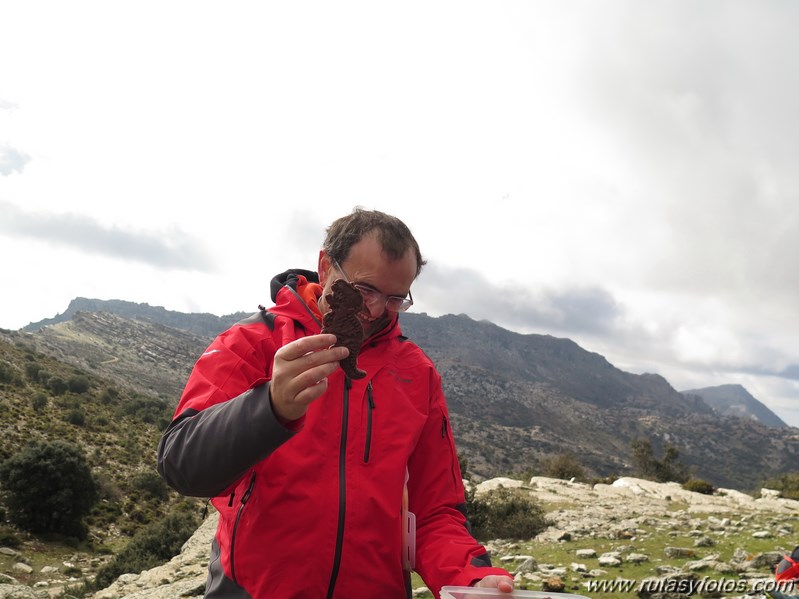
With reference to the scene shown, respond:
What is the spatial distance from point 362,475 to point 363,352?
65 cm

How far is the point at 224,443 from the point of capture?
5.58 feet

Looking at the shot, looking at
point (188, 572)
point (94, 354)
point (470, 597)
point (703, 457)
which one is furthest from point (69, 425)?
point (703, 457)

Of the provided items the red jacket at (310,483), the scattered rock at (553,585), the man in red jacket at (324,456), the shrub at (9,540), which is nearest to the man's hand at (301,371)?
the man in red jacket at (324,456)

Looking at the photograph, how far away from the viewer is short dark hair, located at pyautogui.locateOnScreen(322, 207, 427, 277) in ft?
7.85

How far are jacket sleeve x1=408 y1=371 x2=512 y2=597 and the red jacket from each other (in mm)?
10

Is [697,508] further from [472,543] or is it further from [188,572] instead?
[472,543]

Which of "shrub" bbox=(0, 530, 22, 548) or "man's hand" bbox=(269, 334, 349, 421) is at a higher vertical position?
"man's hand" bbox=(269, 334, 349, 421)

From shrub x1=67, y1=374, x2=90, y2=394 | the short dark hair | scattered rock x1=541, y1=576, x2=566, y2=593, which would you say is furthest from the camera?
shrub x1=67, y1=374, x2=90, y2=394

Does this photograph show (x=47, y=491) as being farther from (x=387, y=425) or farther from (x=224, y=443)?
(x=224, y=443)

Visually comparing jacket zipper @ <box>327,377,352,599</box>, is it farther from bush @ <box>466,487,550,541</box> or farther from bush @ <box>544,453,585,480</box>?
bush @ <box>544,453,585,480</box>

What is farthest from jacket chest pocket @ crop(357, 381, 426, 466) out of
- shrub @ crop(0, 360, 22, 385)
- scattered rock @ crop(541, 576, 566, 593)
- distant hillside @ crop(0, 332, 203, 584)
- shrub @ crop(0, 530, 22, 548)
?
shrub @ crop(0, 360, 22, 385)

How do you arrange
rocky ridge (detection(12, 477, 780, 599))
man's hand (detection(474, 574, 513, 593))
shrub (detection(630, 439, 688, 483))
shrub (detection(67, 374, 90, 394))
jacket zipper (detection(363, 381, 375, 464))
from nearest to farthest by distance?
1. man's hand (detection(474, 574, 513, 593))
2. jacket zipper (detection(363, 381, 375, 464))
3. rocky ridge (detection(12, 477, 780, 599))
4. shrub (detection(630, 439, 688, 483))
5. shrub (detection(67, 374, 90, 394))

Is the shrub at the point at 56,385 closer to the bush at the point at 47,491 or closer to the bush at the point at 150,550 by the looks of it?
the bush at the point at 47,491

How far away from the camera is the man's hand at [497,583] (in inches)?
79.8
